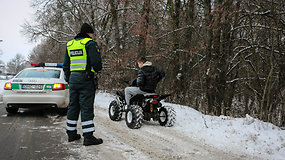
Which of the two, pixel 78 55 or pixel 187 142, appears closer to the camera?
pixel 78 55

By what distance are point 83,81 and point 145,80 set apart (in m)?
1.96

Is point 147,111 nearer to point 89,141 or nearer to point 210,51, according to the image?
point 89,141

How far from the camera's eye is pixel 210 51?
8.50 meters

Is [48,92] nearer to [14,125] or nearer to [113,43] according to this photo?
[14,125]

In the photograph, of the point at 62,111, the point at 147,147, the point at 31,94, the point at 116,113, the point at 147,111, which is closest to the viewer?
the point at 147,147

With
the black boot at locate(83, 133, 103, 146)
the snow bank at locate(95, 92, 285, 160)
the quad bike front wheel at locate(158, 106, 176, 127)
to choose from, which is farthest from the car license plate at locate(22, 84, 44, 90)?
the snow bank at locate(95, 92, 285, 160)

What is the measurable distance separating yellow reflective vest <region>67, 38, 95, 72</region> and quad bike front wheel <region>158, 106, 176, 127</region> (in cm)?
227

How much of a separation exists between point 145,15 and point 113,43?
4.98 meters

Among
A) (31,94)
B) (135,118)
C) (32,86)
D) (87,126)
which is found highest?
(32,86)

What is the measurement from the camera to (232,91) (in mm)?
10023

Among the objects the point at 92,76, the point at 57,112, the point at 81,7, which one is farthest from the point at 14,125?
the point at 81,7

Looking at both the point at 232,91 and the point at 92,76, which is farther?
the point at 232,91

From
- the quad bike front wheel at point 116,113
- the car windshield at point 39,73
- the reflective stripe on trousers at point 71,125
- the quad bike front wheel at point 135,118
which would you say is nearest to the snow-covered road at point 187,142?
the quad bike front wheel at point 135,118

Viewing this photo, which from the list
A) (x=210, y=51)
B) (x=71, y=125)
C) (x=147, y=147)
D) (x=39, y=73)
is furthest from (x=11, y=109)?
(x=210, y=51)
